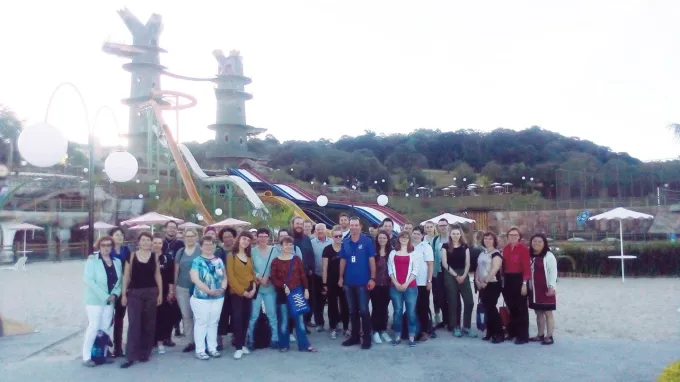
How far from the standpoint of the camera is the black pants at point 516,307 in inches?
277

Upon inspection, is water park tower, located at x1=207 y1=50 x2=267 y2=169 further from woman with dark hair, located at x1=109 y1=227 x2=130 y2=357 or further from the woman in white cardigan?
the woman in white cardigan

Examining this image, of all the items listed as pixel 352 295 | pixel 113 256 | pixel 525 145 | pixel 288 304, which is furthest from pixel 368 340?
pixel 525 145

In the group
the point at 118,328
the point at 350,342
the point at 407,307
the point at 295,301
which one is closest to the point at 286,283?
the point at 295,301

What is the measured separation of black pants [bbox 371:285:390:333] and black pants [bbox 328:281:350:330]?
50 cm

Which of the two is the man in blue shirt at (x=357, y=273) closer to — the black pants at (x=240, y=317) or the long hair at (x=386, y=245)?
the long hair at (x=386, y=245)

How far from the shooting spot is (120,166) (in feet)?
27.9

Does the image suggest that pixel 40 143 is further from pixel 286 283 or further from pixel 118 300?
pixel 286 283

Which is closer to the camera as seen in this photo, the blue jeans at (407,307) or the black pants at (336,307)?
the blue jeans at (407,307)

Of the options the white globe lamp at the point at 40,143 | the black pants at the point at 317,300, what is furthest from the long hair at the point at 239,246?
the white globe lamp at the point at 40,143

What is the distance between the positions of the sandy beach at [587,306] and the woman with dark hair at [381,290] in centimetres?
205

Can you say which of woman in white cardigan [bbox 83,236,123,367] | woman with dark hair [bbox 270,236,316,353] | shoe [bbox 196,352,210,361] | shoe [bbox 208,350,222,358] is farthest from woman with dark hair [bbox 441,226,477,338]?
woman in white cardigan [bbox 83,236,123,367]

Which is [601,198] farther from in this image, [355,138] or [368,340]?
[355,138]

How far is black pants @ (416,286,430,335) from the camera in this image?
7332 millimetres

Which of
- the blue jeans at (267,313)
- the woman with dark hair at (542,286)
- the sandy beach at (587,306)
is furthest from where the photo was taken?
the sandy beach at (587,306)
